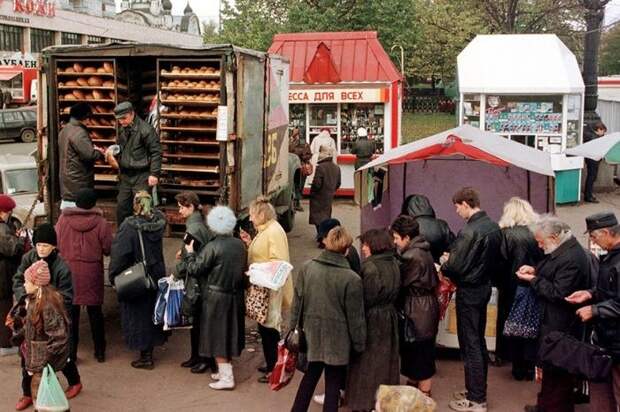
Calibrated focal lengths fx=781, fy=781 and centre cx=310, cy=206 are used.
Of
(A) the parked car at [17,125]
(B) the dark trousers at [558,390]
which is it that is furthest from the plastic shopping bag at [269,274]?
(A) the parked car at [17,125]

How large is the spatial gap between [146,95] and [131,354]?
4314mm

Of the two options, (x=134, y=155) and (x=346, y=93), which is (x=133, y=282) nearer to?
(x=134, y=155)

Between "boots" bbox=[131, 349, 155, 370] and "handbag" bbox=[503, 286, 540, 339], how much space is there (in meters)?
3.38

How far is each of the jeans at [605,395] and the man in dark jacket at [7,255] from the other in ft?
17.0

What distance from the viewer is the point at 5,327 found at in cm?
773

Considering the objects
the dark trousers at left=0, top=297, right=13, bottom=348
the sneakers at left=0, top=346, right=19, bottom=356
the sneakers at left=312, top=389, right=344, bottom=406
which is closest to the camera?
the sneakers at left=312, top=389, right=344, bottom=406

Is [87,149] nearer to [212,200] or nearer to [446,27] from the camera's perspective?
[212,200]

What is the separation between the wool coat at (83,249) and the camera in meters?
7.38

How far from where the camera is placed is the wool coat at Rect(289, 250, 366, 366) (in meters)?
5.77

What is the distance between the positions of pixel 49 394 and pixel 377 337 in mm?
2496

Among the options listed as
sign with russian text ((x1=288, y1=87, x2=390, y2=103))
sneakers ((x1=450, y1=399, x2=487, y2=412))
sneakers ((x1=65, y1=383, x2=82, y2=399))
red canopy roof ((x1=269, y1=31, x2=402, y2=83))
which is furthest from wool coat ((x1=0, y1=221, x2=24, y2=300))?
red canopy roof ((x1=269, y1=31, x2=402, y2=83))

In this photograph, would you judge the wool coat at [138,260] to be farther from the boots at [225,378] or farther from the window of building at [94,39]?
the window of building at [94,39]

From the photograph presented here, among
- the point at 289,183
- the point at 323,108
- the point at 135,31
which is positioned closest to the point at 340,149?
the point at 323,108

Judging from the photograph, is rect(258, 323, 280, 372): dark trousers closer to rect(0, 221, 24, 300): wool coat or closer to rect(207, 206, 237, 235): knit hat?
rect(207, 206, 237, 235): knit hat
